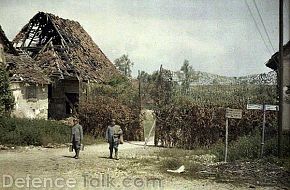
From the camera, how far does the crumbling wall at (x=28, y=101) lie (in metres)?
24.9

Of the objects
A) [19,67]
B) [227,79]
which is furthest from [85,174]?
[19,67]

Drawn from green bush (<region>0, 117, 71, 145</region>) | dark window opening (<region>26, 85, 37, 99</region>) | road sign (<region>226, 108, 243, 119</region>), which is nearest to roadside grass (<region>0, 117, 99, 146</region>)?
green bush (<region>0, 117, 71, 145</region>)

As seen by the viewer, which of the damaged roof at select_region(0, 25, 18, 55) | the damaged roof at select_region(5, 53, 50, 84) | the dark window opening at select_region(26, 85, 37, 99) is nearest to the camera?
the damaged roof at select_region(0, 25, 18, 55)

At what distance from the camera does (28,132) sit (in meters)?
20.0

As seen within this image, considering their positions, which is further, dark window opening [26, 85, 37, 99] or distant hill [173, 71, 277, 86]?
dark window opening [26, 85, 37, 99]

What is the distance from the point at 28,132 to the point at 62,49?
12357 mm

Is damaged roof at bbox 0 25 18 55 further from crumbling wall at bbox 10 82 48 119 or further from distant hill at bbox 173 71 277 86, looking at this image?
distant hill at bbox 173 71 277 86

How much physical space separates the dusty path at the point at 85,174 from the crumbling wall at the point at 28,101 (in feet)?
26.7

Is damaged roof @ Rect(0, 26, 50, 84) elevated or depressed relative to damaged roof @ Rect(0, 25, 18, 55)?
depressed

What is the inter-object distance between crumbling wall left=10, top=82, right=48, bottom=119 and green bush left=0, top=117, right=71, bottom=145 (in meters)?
3.37

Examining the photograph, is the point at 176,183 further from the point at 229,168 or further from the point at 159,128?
the point at 159,128

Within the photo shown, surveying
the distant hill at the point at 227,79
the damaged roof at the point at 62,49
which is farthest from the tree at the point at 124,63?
the distant hill at the point at 227,79

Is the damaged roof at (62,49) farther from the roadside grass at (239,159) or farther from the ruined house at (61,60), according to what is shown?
the roadside grass at (239,159)

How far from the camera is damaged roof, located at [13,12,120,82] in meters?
29.8
